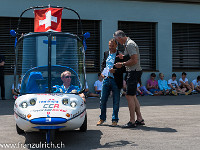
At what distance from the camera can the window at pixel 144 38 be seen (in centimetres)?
1905

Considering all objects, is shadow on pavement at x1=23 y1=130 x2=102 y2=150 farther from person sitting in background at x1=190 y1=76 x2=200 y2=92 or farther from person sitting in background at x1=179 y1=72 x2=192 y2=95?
person sitting in background at x1=190 y1=76 x2=200 y2=92

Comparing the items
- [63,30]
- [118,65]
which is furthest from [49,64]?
[63,30]

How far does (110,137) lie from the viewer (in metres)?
7.38

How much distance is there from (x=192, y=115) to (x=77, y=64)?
4329 millimetres

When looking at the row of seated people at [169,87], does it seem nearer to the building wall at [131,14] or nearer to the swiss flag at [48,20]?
the building wall at [131,14]

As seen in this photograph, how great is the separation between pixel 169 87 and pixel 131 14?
3.79 meters

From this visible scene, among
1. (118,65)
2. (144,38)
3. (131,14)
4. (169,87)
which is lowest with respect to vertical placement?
(169,87)

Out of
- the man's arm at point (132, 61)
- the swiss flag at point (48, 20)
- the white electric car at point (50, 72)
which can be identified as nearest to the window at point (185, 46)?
the man's arm at point (132, 61)

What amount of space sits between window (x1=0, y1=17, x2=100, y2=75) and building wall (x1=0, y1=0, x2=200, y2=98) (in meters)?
0.30

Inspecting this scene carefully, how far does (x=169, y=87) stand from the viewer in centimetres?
1867

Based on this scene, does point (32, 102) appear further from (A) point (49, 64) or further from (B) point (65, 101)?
(A) point (49, 64)

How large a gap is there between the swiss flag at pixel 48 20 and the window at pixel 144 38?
11043mm

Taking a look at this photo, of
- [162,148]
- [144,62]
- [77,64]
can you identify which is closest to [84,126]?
[77,64]

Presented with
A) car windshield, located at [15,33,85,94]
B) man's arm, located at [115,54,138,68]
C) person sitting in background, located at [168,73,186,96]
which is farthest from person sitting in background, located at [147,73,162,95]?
car windshield, located at [15,33,85,94]
